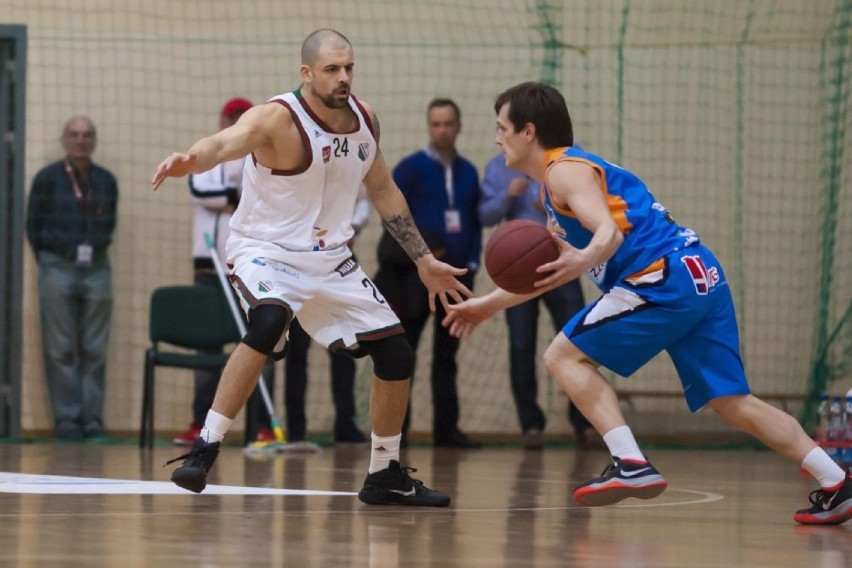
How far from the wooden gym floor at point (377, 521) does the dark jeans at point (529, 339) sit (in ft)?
6.42

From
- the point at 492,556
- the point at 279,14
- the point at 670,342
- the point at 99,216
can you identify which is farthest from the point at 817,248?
the point at 492,556

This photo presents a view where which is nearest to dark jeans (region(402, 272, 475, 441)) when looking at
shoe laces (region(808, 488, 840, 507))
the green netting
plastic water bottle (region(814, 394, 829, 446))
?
the green netting

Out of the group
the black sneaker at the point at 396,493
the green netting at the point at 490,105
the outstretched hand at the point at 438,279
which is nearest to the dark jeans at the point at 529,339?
the green netting at the point at 490,105

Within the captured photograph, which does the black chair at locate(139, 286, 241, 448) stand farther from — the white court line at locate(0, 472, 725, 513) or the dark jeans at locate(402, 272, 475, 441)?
the white court line at locate(0, 472, 725, 513)

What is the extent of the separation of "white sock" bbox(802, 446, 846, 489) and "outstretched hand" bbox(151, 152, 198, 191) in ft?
7.49

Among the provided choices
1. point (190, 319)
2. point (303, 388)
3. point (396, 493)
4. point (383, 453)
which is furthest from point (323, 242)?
point (190, 319)

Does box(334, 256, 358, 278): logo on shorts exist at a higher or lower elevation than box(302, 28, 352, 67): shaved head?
lower

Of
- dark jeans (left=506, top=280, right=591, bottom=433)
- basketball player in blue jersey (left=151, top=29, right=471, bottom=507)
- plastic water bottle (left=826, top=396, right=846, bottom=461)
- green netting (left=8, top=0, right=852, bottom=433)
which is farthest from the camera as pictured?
green netting (left=8, top=0, right=852, bottom=433)

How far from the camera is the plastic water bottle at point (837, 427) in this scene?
829 cm

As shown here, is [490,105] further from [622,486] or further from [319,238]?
[622,486]

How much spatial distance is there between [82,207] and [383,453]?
17.4ft

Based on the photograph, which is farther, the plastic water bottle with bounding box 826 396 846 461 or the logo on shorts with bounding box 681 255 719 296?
the plastic water bottle with bounding box 826 396 846 461

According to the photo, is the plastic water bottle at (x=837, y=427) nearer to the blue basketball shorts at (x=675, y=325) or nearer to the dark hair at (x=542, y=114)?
the blue basketball shorts at (x=675, y=325)

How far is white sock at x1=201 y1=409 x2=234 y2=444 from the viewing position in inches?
211
